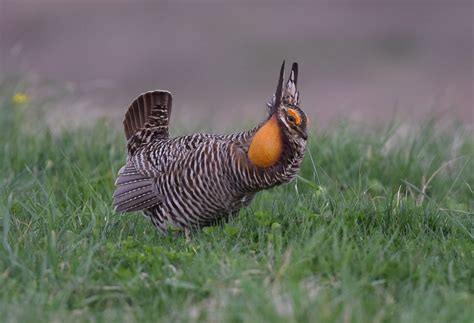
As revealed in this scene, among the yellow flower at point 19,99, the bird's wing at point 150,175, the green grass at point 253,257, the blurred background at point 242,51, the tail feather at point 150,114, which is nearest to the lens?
the green grass at point 253,257

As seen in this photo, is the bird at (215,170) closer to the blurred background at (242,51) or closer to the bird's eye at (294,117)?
the bird's eye at (294,117)

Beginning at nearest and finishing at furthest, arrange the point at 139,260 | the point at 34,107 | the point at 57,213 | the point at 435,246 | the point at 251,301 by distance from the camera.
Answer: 1. the point at 251,301
2. the point at 139,260
3. the point at 435,246
4. the point at 57,213
5. the point at 34,107

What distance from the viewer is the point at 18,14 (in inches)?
577

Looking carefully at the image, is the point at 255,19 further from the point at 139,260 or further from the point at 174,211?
the point at 139,260

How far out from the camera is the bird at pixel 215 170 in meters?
5.52

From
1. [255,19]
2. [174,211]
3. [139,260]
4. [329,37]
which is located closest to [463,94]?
[329,37]

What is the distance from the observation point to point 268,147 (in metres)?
5.52

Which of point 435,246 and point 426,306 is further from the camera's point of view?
point 435,246

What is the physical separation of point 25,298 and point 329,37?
9892mm

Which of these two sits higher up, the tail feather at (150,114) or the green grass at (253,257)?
the tail feather at (150,114)

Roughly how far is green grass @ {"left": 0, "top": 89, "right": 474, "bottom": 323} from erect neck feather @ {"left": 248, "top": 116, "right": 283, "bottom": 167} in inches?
11.1

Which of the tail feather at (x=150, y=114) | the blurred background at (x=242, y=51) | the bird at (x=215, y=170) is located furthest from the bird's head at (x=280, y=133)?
the blurred background at (x=242, y=51)

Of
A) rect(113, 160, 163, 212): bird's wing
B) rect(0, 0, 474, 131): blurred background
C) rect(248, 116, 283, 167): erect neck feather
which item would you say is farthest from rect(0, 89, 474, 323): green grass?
rect(0, 0, 474, 131): blurred background

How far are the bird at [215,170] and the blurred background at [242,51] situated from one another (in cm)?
481
